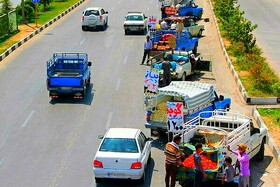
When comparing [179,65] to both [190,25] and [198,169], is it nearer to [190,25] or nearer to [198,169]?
[190,25]

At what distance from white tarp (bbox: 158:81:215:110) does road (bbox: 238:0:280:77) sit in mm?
10509

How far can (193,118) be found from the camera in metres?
17.8

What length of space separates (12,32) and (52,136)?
864 inches

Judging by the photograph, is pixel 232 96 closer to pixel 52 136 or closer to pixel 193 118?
pixel 193 118

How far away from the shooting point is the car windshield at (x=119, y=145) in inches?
588

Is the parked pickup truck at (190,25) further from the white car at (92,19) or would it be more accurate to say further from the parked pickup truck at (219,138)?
the parked pickup truck at (219,138)

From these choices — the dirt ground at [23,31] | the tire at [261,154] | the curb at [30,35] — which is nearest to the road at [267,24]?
the tire at [261,154]

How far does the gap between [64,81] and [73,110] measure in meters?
1.40

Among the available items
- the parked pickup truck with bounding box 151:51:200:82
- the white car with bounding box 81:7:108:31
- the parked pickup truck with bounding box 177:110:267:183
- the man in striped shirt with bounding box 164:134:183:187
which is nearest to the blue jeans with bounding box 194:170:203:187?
the parked pickup truck with bounding box 177:110:267:183

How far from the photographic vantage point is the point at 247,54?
31391 millimetres

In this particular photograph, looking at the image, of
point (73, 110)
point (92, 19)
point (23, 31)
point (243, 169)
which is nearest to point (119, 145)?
point (243, 169)

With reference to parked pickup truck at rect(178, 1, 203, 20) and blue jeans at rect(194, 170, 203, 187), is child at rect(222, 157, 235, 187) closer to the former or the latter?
blue jeans at rect(194, 170, 203, 187)

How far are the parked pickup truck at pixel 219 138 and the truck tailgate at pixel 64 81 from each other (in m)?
6.61

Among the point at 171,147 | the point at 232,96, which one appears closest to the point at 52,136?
the point at 171,147
